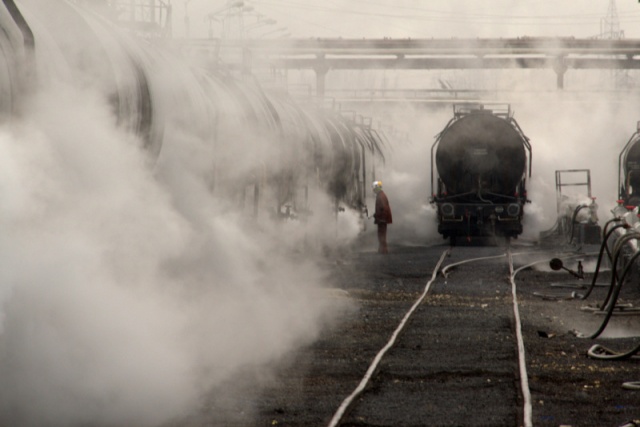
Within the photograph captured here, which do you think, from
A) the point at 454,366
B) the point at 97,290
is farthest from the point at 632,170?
the point at 97,290

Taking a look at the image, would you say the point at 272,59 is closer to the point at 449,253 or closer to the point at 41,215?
the point at 449,253

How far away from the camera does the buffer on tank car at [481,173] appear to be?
76.1ft

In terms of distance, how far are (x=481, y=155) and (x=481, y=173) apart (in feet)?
1.41

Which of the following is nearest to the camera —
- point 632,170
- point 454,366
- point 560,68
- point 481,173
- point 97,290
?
point 97,290

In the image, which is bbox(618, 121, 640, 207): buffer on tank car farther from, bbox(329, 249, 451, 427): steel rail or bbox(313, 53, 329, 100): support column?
bbox(313, 53, 329, 100): support column

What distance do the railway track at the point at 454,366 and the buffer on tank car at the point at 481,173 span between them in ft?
26.8

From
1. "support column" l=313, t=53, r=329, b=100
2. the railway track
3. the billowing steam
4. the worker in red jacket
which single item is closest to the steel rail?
the railway track

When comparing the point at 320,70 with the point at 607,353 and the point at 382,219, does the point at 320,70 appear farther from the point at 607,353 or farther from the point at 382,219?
the point at 607,353

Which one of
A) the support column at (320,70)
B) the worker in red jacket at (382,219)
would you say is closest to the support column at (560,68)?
the support column at (320,70)

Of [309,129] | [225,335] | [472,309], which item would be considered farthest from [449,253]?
[225,335]

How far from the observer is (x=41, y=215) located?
5.93 metres

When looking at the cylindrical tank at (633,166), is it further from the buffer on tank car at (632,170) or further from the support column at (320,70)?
the support column at (320,70)

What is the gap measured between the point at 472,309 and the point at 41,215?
7295mm

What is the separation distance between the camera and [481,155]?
23188 millimetres
